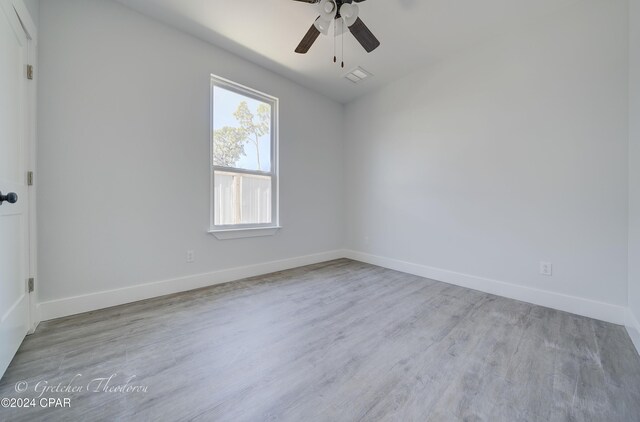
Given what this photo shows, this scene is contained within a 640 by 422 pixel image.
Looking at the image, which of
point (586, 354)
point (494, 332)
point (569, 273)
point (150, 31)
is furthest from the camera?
point (150, 31)

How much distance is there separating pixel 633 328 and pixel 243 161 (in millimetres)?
3898

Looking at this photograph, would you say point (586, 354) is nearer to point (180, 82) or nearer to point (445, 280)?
point (445, 280)

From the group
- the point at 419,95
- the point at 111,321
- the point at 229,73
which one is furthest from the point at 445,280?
the point at 229,73

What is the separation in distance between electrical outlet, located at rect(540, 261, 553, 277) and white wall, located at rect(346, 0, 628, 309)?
5 centimetres

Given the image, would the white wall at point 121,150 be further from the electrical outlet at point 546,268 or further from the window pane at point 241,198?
the electrical outlet at point 546,268

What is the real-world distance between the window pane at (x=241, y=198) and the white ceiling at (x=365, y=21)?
1.52 metres

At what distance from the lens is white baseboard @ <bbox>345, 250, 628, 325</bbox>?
200 centimetres

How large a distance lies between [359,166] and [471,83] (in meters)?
1.85

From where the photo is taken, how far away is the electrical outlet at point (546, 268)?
2283 mm

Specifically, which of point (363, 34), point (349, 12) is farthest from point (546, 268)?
point (349, 12)

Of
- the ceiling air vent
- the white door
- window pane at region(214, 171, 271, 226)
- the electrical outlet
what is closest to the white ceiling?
the ceiling air vent

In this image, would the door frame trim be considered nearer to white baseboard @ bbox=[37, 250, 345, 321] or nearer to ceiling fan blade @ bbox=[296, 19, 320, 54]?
white baseboard @ bbox=[37, 250, 345, 321]

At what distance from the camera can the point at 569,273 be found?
2189 mm

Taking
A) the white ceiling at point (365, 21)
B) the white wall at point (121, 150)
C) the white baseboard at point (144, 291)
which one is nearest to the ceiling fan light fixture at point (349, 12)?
the white ceiling at point (365, 21)
